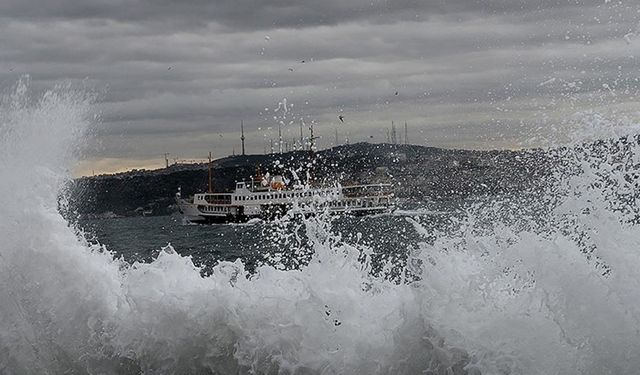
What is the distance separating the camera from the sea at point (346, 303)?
10.9 metres

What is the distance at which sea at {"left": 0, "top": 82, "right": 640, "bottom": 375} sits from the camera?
10.9 m

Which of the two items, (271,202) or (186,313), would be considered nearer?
(186,313)

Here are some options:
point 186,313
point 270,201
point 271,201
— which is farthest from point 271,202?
point 186,313

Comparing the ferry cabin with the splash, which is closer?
the splash

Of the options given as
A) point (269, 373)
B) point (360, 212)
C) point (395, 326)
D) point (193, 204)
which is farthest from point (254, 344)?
point (193, 204)

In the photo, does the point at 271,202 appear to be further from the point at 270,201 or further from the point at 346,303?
the point at 346,303

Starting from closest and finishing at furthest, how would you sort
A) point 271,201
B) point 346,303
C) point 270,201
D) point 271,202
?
point 346,303, point 271,202, point 271,201, point 270,201

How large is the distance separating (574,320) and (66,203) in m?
12.1

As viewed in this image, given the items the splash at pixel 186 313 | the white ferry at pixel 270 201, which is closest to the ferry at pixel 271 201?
the white ferry at pixel 270 201

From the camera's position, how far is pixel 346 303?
42.3 ft

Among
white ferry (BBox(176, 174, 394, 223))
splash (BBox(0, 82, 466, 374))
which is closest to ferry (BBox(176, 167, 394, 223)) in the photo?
white ferry (BBox(176, 174, 394, 223))

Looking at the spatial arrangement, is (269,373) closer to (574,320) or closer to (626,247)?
(574,320)

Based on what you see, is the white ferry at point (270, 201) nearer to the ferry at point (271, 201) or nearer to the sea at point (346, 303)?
the ferry at point (271, 201)

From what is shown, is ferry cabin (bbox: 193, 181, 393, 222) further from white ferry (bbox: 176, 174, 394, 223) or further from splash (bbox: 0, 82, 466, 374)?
splash (bbox: 0, 82, 466, 374)
